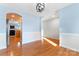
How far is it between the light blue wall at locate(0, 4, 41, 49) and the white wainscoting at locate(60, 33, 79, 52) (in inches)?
109

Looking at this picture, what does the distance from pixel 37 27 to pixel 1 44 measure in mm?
4635

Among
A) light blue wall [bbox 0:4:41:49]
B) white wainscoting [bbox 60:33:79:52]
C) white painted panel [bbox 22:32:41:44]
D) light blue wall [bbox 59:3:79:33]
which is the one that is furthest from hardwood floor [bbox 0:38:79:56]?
white painted panel [bbox 22:32:41:44]

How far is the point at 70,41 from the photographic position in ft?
17.9

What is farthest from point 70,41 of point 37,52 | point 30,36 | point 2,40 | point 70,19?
point 30,36

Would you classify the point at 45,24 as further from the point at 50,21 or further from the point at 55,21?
the point at 55,21

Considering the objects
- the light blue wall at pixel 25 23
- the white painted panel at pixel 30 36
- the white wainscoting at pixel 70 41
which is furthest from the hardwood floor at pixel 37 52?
the white painted panel at pixel 30 36

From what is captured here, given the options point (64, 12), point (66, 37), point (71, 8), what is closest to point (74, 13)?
point (71, 8)

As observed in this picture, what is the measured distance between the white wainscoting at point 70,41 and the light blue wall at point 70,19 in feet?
0.67

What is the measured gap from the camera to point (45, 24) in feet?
43.4

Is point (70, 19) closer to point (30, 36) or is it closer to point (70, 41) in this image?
point (70, 41)

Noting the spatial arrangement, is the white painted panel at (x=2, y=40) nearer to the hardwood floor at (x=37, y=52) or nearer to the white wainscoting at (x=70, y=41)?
the hardwood floor at (x=37, y=52)

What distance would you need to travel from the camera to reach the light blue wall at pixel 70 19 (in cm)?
504

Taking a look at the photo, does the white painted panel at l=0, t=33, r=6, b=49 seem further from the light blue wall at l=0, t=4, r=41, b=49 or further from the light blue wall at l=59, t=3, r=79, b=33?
the light blue wall at l=59, t=3, r=79, b=33

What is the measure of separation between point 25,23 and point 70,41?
11.4 ft
